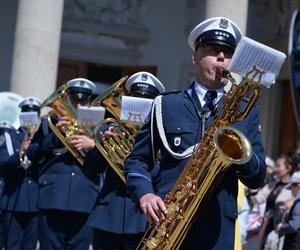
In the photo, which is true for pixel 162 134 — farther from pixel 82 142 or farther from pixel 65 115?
pixel 65 115

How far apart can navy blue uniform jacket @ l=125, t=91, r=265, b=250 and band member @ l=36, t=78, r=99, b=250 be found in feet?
10.7

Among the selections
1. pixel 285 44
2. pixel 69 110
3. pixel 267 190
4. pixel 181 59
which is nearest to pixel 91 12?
pixel 181 59

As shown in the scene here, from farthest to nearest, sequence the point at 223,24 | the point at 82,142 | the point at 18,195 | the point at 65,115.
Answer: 1. the point at 18,195
2. the point at 65,115
3. the point at 82,142
4. the point at 223,24

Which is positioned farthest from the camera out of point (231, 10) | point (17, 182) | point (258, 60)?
point (231, 10)

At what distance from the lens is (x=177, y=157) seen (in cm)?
351

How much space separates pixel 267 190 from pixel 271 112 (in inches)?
210

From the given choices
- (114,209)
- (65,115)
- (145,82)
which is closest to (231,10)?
(65,115)

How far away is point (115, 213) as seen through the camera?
530 cm

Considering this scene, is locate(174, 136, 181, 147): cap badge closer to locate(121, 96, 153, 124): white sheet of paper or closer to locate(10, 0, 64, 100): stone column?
locate(121, 96, 153, 124): white sheet of paper

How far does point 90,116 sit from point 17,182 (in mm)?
2343

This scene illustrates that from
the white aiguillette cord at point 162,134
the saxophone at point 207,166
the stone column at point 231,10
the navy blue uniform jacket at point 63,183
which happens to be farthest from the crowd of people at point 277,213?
the saxophone at point 207,166

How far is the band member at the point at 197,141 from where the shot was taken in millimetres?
3391

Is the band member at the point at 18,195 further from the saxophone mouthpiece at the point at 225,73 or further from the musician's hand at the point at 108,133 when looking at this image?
the saxophone mouthpiece at the point at 225,73

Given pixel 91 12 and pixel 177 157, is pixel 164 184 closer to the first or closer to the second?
pixel 177 157
